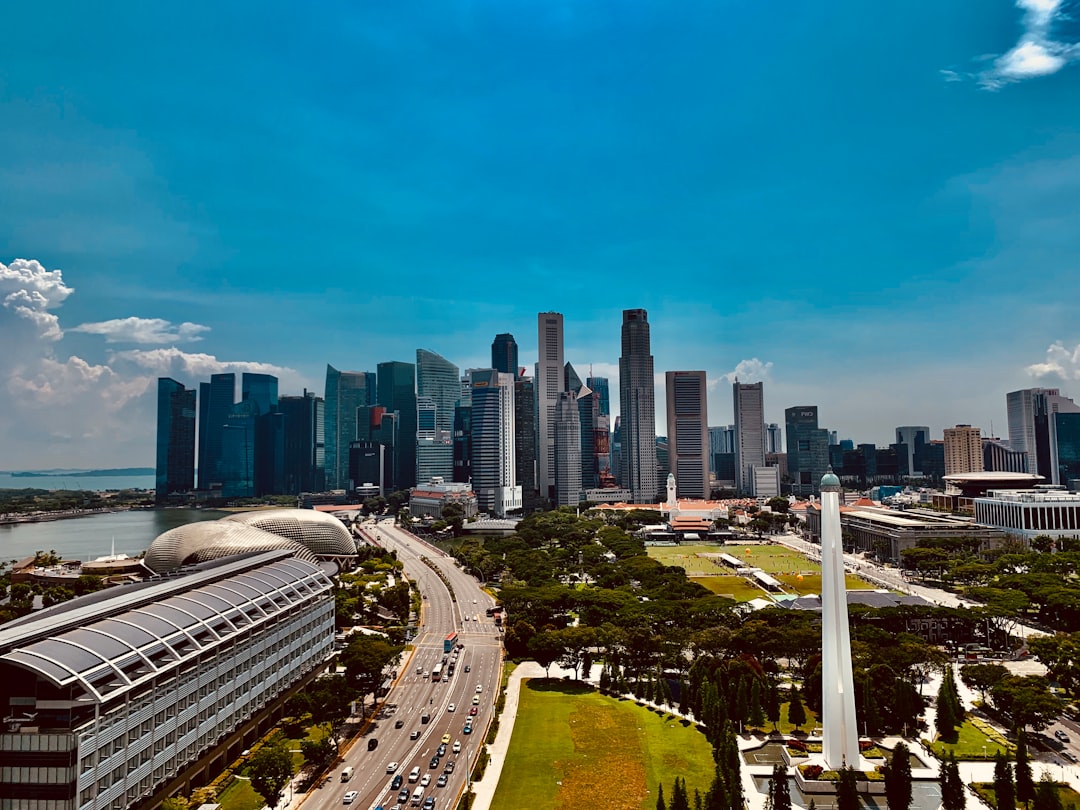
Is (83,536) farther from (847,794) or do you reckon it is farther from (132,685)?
(847,794)

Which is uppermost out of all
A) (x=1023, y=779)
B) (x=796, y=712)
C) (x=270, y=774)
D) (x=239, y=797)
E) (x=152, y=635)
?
(x=152, y=635)

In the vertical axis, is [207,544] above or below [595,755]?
above

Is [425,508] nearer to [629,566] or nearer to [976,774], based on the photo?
[629,566]

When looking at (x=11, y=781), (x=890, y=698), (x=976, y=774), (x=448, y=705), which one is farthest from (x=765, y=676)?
(x=11, y=781)

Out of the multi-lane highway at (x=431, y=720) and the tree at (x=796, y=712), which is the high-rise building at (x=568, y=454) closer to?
the multi-lane highway at (x=431, y=720)

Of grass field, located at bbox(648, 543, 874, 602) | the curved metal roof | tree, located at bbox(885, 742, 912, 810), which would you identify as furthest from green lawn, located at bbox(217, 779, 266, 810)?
grass field, located at bbox(648, 543, 874, 602)

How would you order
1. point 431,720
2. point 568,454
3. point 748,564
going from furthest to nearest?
point 568,454
point 748,564
point 431,720

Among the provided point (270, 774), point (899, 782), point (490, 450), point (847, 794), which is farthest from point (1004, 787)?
point (490, 450)
